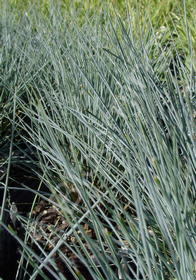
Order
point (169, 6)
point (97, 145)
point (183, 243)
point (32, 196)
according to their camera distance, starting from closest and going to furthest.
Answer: point (183, 243) → point (97, 145) → point (32, 196) → point (169, 6)

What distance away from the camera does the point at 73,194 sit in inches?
38.6

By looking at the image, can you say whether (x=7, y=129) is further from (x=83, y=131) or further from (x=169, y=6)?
(x=169, y=6)

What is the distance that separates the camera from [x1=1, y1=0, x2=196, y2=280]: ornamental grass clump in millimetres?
501

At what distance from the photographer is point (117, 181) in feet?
1.93

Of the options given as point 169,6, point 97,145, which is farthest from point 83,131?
point 169,6

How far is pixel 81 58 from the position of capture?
3.83ft

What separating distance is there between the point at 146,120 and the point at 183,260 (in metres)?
0.37

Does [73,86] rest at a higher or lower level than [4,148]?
higher

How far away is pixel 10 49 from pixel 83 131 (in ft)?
2.29

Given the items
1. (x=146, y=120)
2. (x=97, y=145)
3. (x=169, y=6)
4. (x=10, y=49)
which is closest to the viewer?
(x=146, y=120)

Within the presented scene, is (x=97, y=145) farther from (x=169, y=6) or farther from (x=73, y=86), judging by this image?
(x=169, y=6)

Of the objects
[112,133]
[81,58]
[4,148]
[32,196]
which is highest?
[81,58]

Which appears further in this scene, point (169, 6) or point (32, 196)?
point (169, 6)

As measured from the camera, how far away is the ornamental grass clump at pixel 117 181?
0.50m
